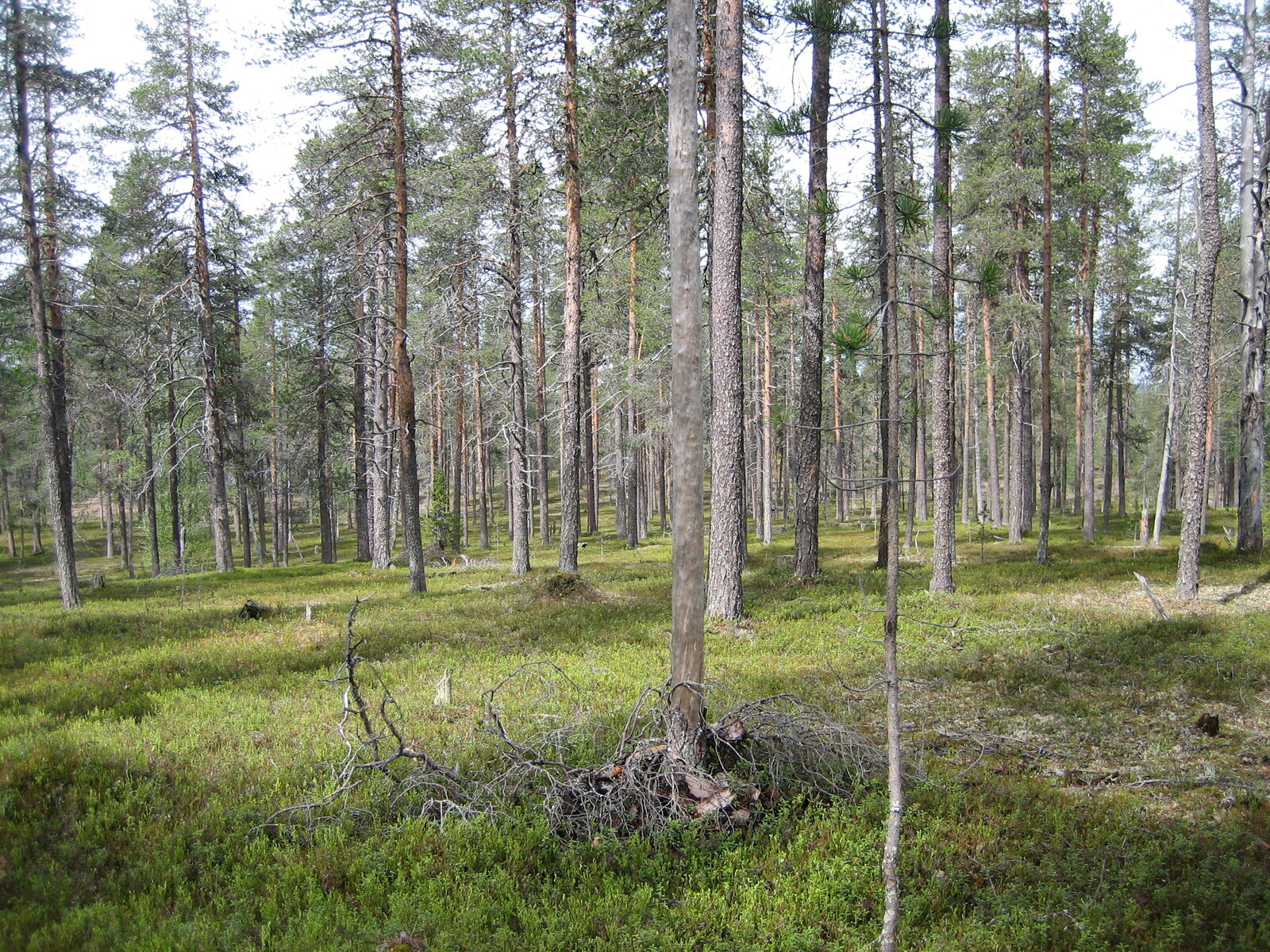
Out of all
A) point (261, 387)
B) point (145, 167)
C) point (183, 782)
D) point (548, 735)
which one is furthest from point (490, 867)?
point (261, 387)

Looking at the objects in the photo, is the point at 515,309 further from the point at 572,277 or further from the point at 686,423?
the point at 686,423

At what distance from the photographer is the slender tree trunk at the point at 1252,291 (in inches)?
571

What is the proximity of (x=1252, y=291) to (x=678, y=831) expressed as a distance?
17359mm

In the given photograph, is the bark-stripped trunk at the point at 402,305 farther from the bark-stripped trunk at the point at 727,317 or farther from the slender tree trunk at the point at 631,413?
the slender tree trunk at the point at 631,413

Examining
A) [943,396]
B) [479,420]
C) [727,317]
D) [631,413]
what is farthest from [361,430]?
[943,396]

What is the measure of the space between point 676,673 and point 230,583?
20.6 m

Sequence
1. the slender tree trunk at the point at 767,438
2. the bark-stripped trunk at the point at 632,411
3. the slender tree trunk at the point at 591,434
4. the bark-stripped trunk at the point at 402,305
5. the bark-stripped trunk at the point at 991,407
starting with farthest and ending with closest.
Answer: the slender tree trunk at the point at 767,438 < the bark-stripped trunk at the point at 991,407 < the slender tree trunk at the point at 591,434 < the bark-stripped trunk at the point at 632,411 < the bark-stripped trunk at the point at 402,305

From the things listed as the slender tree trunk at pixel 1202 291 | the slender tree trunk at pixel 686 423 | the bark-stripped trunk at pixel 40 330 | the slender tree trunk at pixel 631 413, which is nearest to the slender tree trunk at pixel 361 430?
the slender tree trunk at pixel 631 413

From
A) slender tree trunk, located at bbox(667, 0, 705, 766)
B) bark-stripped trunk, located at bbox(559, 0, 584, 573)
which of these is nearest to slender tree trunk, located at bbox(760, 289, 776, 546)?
bark-stripped trunk, located at bbox(559, 0, 584, 573)

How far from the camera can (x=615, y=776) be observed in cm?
544

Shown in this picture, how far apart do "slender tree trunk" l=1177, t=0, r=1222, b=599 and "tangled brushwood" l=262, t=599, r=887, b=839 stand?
1013 cm

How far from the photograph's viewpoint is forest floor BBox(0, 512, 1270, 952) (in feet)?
13.7

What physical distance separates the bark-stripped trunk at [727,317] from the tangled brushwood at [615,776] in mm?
5242

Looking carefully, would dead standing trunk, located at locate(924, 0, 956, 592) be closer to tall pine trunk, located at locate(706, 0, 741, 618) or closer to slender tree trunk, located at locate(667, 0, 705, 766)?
tall pine trunk, located at locate(706, 0, 741, 618)
